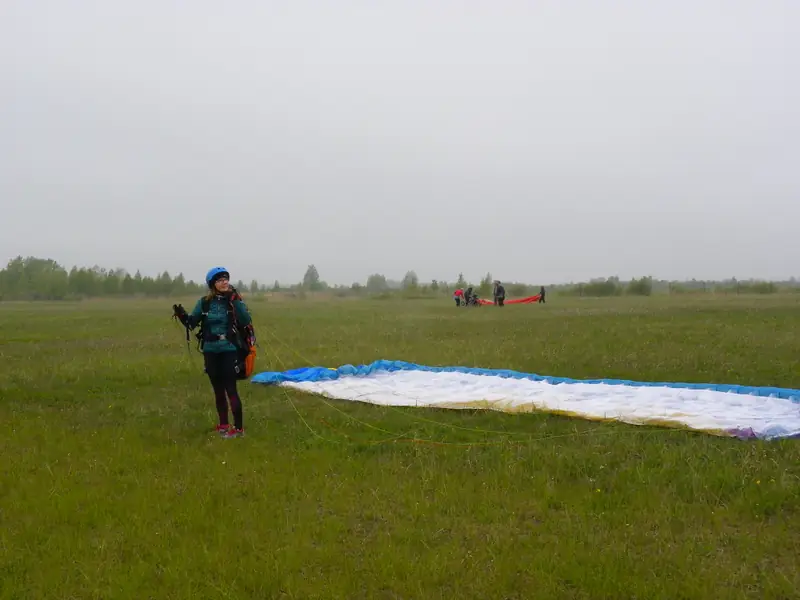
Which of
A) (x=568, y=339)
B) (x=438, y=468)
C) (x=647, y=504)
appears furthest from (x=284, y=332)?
(x=647, y=504)

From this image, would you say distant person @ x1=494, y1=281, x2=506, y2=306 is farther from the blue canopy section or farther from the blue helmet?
the blue helmet

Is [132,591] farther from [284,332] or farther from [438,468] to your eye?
[284,332]

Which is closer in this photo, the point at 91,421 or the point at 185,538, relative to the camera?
the point at 185,538

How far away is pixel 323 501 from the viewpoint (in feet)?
15.7

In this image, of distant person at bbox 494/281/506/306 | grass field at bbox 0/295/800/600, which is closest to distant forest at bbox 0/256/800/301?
distant person at bbox 494/281/506/306

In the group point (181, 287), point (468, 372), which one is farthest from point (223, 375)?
point (181, 287)

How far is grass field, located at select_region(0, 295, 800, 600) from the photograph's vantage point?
11.8ft

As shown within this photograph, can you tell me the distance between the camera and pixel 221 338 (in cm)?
681

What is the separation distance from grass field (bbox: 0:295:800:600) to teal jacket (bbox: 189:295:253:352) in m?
1.01

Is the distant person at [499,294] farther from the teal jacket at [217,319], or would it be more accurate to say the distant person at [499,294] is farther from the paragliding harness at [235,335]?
the teal jacket at [217,319]

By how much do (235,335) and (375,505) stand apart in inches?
118

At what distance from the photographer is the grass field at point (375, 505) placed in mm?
3605

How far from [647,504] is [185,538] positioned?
3.33 m

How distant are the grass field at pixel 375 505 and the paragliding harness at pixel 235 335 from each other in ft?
2.49
